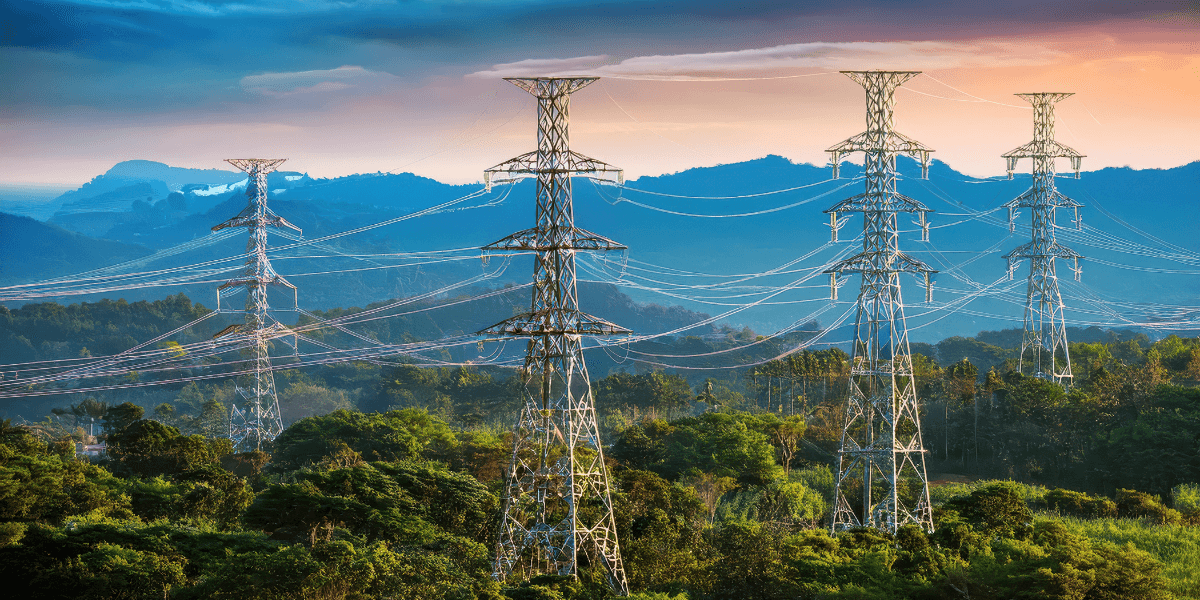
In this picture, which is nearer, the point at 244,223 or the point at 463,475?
the point at 463,475

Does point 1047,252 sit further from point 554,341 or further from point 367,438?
point 554,341

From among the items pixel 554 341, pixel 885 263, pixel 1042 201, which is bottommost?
pixel 554 341

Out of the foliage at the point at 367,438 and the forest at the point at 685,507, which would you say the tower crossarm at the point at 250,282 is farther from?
the forest at the point at 685,507

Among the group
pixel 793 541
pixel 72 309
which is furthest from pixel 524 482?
pixel 72 309

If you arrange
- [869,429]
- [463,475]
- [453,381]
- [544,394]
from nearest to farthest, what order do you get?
1. [544,394]
2. [869,429]
3. [463,475]
4. [453,381]

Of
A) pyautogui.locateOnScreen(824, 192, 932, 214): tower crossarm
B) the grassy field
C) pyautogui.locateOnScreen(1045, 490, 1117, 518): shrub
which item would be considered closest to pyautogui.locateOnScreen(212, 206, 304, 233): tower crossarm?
pyautogui.locateOnScreen(824, 192, 932, 214): tower crossarm

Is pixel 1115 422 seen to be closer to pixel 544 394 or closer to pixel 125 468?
pixel 544 394

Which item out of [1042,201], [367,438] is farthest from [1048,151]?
[367,438]
